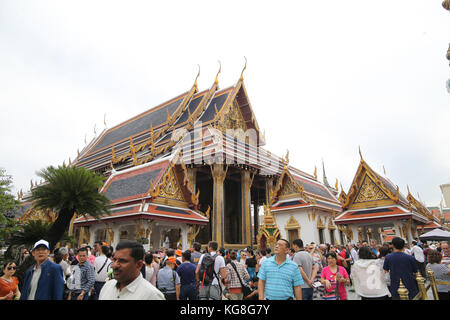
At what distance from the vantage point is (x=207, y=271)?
4.93m

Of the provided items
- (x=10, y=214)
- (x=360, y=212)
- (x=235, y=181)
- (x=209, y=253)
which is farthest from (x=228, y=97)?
(x=209, y=253)

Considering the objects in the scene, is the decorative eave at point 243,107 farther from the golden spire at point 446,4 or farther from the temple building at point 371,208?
the golden spire at point 446,4

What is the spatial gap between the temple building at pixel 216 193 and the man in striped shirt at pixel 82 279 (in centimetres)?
520

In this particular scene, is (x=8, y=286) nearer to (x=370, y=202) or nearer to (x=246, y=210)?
(x=370, y=202)

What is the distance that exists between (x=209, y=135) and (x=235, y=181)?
550 cm

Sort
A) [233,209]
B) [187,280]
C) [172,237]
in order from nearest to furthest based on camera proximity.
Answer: [187,280] → [172,237] → [233,209]

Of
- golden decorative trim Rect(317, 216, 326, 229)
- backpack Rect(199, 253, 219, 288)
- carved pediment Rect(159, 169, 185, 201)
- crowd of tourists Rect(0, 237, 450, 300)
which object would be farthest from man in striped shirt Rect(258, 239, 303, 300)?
golden decorative trim Rect(317, 216, 326, 229)

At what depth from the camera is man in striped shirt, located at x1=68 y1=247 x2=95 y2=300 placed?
4.37 m

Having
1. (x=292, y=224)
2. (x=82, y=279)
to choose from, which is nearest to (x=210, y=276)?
(x=82, y=279)

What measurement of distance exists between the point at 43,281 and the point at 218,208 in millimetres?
12840

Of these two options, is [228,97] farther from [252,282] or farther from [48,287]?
[48,287]

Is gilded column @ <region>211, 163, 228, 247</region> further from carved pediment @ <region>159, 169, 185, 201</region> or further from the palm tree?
the palm tree

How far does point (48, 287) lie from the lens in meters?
3.12
